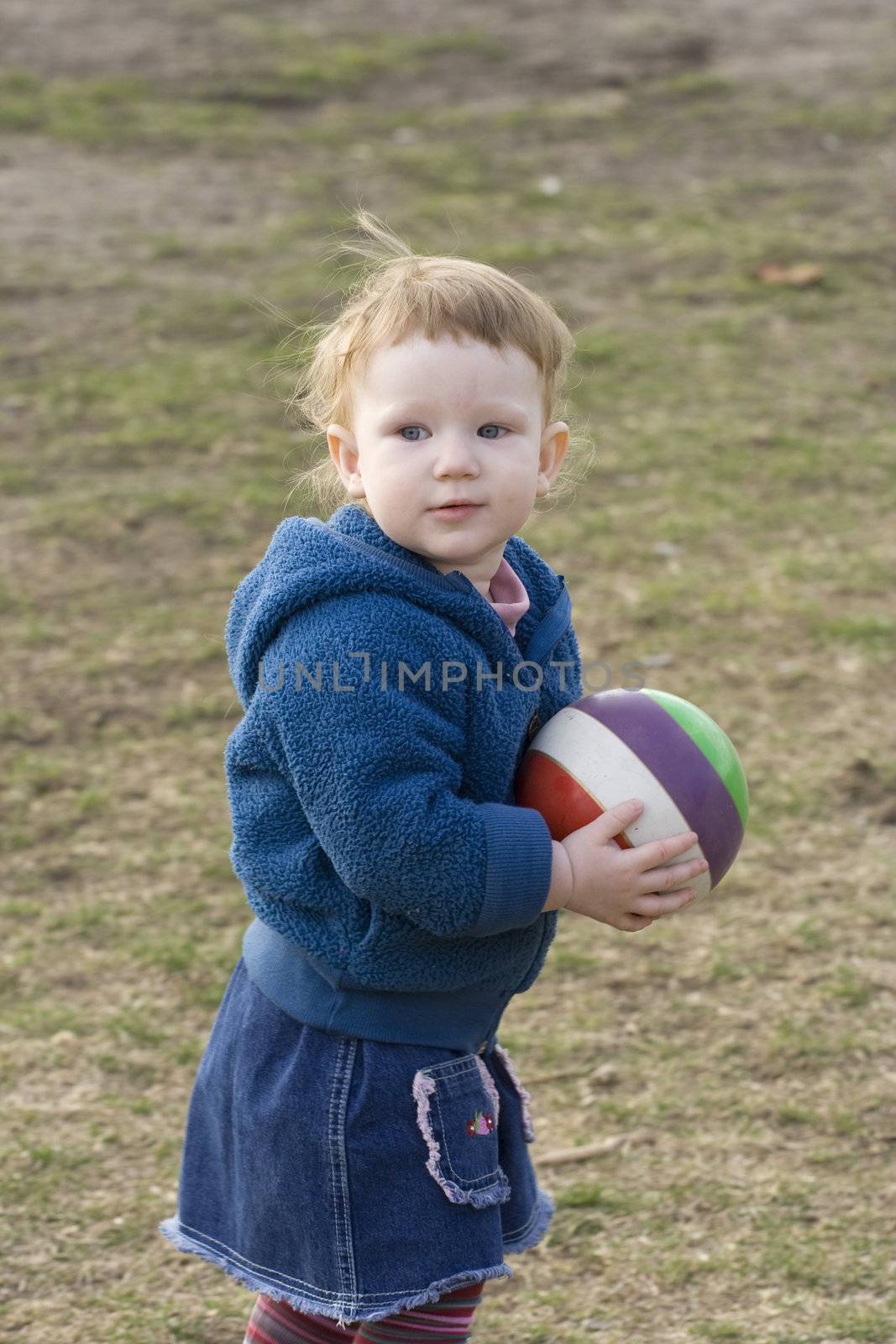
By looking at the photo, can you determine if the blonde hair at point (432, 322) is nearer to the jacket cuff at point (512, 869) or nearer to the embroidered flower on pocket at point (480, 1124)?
the jacket cuff at point (512, 869)

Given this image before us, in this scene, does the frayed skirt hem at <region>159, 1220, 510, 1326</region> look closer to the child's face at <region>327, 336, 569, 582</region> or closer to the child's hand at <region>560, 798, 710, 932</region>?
the child's hand at <region>560, 798, 710, 932</region>

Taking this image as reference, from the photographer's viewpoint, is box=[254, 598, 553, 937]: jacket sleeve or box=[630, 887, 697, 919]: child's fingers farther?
box=[630, 887, 697, 919]: child's fingers

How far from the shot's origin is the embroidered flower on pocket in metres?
2.07

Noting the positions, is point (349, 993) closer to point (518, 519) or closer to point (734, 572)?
point (518, 519)

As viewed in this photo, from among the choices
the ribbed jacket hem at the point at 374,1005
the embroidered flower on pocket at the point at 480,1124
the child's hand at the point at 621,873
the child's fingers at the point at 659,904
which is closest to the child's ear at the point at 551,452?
the child's hand at the point at 621,873

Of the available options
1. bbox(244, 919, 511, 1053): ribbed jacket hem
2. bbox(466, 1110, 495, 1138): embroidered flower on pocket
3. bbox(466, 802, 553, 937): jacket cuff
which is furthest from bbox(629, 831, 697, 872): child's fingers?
bbox(466, 1110, 495, 1138): embroidered flower on pocket

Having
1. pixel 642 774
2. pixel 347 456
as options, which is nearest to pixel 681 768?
pixel 642 774

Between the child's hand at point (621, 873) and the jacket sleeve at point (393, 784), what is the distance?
0.07 m

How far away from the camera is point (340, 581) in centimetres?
193

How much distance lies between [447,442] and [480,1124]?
86 centimetres

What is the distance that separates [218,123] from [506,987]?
28.6ft

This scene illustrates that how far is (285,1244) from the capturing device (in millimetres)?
2111

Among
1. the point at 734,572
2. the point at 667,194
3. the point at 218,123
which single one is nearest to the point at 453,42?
the point at 218,123

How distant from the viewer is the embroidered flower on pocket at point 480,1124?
6.79 ft
